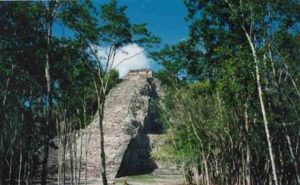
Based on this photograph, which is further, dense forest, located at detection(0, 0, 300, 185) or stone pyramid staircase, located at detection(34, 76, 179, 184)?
stone pyramid staircase, located at detection(34, 76, 179, 184)

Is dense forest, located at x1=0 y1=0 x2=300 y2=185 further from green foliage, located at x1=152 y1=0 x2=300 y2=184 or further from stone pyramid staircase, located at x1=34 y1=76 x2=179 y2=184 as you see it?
stone pyramid staircase, located at x1=34 y1=76 x2=179 y2=184

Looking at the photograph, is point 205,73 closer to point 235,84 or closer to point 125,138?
point 235,84

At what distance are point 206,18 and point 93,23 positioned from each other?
464 centimetres

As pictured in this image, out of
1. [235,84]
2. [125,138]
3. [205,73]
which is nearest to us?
[235,84]

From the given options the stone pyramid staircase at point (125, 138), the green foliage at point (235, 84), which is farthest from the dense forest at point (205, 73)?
the stone pyramid staircase at point (125, 138)

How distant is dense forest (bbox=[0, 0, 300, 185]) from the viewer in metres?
14.7

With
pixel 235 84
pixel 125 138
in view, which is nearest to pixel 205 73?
pixel 235 84

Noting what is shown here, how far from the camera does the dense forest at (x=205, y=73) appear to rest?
48.1 ft

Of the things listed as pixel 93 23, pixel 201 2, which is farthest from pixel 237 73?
pixel 93 23

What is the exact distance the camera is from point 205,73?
1714 cm

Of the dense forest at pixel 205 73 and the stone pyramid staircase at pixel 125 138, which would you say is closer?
the dense forest at pixel 205 73

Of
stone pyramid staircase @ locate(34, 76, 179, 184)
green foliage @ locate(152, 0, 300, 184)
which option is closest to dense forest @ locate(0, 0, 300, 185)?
green foliage @ locate(152, 0, 300, 184)

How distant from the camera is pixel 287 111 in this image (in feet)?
56.8

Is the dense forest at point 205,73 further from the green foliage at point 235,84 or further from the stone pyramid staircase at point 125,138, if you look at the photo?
the stone pyramid staircase at point 125,138
